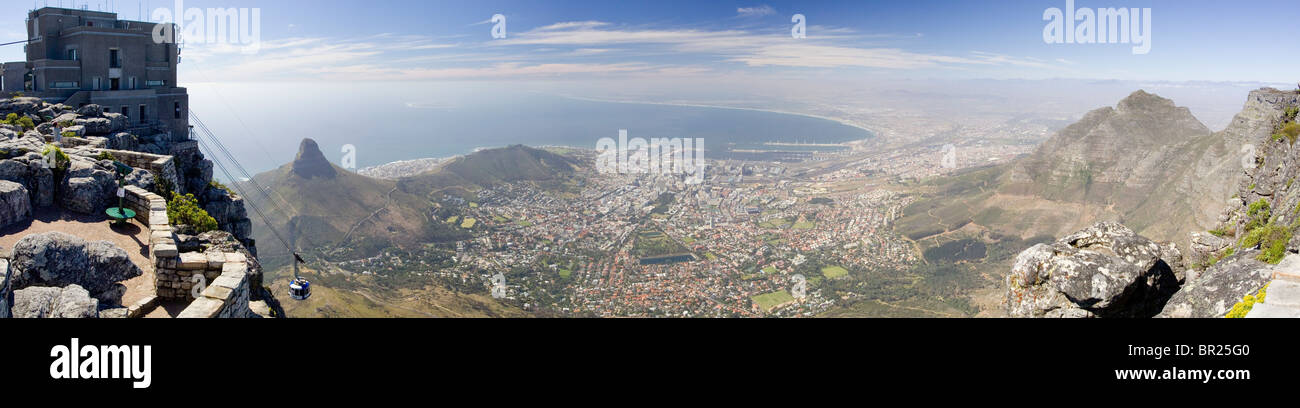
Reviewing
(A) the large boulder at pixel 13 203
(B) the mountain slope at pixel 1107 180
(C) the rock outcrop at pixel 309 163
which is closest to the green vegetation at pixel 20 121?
(A) the large boulder at pixel 13 203

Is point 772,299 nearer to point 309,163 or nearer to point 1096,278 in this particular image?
point 1096,278

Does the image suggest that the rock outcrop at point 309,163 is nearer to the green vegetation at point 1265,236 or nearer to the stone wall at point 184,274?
the stone wall at point 184,274

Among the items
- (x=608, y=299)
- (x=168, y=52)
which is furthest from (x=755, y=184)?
(x=168, y=52)

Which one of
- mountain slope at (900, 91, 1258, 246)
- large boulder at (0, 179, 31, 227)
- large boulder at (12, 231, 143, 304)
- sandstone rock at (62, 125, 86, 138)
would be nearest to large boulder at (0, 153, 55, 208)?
large boulder at (0, 179, 31, 227)

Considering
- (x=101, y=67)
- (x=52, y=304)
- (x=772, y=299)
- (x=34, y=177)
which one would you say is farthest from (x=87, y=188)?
(x=772, y=299)

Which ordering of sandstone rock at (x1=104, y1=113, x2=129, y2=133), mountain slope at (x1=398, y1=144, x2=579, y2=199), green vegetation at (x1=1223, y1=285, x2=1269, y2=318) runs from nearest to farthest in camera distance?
green vegetation at (x1=1223, y1=285, x2=1269, y2=318) → sandstone rock at (x1=104, y1=113, x2=129, y2=133) → mountain slope at (x1=398, y1=144, x2=579, y2=199)

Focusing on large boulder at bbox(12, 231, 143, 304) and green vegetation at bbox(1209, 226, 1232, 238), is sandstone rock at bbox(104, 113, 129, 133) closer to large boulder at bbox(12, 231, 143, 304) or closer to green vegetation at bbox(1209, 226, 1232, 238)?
large boulder at bbox(12, 231, 143, 304)
